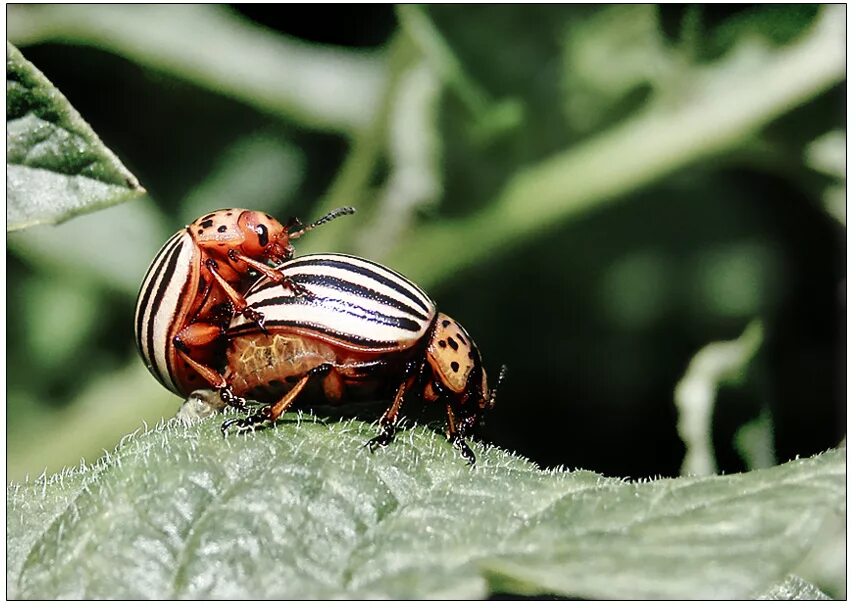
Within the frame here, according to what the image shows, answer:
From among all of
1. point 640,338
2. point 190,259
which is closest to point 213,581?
point 190,259

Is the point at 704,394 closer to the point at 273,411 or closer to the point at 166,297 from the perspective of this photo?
the point at 273,411

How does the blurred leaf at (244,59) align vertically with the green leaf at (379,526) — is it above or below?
above

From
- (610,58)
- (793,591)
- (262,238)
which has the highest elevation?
(610,58)

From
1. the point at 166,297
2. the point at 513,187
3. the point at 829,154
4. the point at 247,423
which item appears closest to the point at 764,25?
the point at 829,154

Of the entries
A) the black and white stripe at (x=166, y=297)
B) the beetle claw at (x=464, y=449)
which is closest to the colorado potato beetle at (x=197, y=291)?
the black and white stripe at (x=166, y=297)

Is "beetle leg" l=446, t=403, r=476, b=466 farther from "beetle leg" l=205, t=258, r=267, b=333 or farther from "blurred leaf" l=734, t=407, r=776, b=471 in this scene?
"blurred leaf" l=734, t=407, r=776, b=471

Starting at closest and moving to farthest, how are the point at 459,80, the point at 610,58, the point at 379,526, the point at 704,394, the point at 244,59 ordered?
the point at 379,526, the point at 704,394, the point at 459,80, the point at 610,58, the point at 244,59

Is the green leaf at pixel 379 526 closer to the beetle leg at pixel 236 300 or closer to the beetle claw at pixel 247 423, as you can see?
the beetle claw at pixel 247 423
